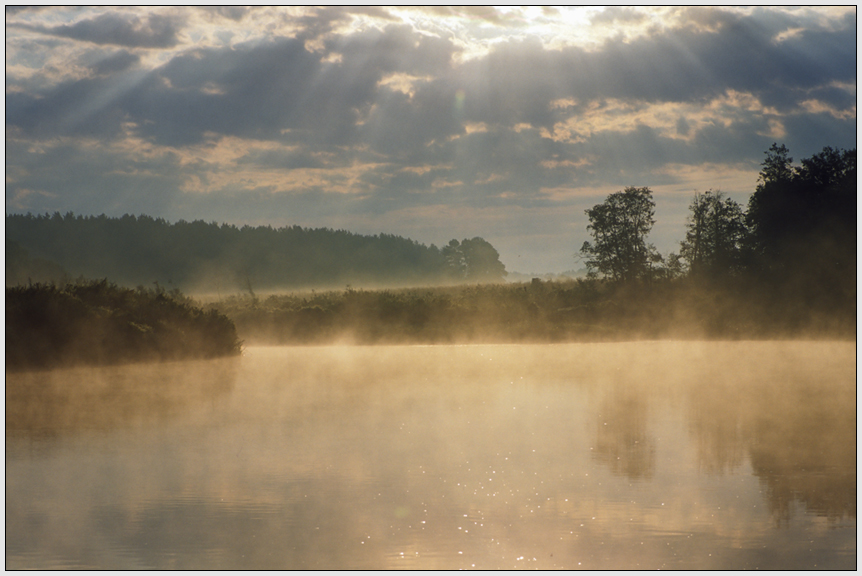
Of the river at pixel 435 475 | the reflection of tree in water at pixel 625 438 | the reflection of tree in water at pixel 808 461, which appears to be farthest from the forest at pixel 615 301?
the reflection of tree in water at pixel 808 461

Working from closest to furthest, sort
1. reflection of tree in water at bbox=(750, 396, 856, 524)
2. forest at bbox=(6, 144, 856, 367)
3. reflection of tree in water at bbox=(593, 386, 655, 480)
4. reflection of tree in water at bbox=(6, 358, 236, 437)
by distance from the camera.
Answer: reflection of tree in water at bbox=(750, 396, 856, 524) < reflection of tree in water at bbox=(593, 386, 655, 480) < reflection of tree in water at bbox=(6, 358, 236, 437) < forest at bbox=(6, 144, 856, 367)

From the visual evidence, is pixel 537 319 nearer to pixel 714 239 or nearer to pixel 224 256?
pixel 714 239

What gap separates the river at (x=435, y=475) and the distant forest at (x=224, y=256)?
79264mm

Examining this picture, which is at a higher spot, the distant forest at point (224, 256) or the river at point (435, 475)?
the distant forest at point (224, 256)

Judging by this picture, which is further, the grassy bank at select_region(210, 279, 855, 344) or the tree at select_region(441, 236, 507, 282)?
the tree at select_region(441, 236, 507, 282)

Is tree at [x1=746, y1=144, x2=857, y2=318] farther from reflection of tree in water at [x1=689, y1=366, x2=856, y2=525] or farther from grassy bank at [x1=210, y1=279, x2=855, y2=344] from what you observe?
reflection of tree in water at [x1=689, y1=366, x2=856, y2=525]

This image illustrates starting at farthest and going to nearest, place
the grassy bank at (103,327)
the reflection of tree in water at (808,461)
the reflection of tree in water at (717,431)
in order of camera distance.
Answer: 1. the grassy bank at (103,327)
2. the reflection of tree in water at (717,431)
3. the reflection of tree in water at (808,461)

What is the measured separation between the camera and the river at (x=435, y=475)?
6.10m

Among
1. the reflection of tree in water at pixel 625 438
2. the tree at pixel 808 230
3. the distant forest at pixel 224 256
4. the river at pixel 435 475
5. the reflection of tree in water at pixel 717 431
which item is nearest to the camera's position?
the river at pixel 435 475

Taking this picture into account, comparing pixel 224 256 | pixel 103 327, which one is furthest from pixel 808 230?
pixel 224 256

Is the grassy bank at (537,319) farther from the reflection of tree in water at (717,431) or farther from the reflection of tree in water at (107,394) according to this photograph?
the reflection of tree in water at (717,431)

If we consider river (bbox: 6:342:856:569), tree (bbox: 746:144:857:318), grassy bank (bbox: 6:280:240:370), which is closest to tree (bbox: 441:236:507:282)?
tree (bbox: 746:144:857:318)

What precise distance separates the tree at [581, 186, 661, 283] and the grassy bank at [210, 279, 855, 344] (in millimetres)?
3768

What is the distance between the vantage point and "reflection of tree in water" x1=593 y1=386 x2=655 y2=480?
885 cm
